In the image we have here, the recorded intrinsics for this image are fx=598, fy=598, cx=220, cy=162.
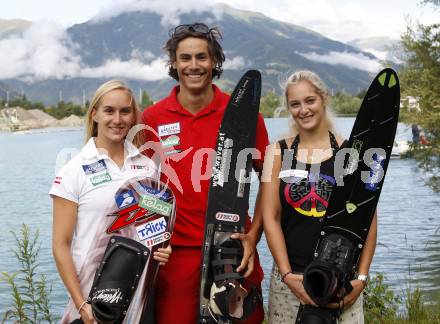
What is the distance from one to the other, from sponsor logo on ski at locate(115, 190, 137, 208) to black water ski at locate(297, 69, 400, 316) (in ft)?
3.10

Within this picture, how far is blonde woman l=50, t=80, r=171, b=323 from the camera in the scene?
2898 mm

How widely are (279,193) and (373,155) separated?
2.08 feet

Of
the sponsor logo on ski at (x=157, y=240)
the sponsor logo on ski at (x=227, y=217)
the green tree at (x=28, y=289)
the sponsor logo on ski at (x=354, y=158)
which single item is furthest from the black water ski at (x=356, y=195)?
the green tree at (x=28, y=289)

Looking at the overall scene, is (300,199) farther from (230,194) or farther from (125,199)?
(125,199)

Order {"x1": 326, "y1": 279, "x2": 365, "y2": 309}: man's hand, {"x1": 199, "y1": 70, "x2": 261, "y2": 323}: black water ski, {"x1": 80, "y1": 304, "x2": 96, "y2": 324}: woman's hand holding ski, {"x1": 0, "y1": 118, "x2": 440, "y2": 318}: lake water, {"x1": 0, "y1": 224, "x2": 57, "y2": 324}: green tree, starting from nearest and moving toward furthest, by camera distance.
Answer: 1. {"x1": 80, "y1": 304, "x2": 96, "y2": 324}: woman's hand holding ski
2. {"x1": 326, "y1": 279, "x2": 365, "y2": 309}: man's hand
3. {"x1": 199, "y1": 70, "x2": 261, "y2": 323}: black water ski
4. {"x1": 0, "y1": 224, "x2": 57, "y2": 324}: green tree
5. {"x1": 0, "y1": 118, "x2": 440, "y2": 318}: lake water

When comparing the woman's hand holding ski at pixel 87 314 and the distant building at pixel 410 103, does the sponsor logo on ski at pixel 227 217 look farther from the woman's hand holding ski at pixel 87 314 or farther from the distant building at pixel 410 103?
the distant building at pixel 410 103

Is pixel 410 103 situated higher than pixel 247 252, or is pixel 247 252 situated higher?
pixel 247 252

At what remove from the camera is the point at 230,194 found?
133 inches

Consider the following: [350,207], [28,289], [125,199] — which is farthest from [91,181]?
[28,289]

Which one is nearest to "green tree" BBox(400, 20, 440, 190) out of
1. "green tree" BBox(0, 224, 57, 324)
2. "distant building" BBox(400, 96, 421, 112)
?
"distant building" BBox(400, 96, 421, 112)

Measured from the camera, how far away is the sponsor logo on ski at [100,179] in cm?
295

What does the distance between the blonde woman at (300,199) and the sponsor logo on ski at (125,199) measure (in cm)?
69

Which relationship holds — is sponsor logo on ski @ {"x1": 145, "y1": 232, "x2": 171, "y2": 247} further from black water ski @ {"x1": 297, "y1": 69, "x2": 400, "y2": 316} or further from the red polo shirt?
black water ski @ {"x1": 297, "y1": 69, "x2": 400, "y2": 316}

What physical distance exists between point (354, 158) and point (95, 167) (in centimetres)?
138
